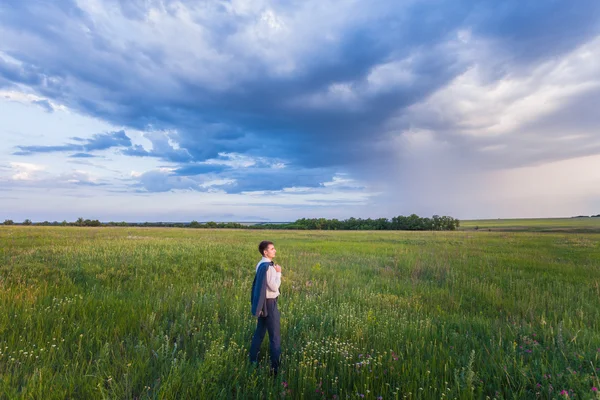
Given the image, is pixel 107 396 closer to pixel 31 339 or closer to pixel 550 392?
pixel 31 339

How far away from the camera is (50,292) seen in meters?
7.48

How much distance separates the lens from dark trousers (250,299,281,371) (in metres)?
4.43

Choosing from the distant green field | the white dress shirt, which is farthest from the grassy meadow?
the distant green field

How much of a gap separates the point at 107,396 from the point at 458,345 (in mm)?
5616

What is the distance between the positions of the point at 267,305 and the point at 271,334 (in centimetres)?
45

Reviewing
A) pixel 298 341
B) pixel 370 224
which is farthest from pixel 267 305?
pixel 370 224

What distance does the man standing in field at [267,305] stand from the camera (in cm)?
431

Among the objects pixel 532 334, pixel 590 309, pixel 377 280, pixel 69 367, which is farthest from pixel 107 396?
pixel 590 309

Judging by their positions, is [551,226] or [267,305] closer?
[267,305]

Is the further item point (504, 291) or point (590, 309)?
point (504, 291)

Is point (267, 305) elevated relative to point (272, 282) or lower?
lower

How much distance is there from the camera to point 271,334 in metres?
4.46

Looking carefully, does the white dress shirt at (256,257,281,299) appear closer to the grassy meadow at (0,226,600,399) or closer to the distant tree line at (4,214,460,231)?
the grassy meadow at (0,226,600,399)

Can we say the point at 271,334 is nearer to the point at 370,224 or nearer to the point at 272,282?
the point at 272,282
